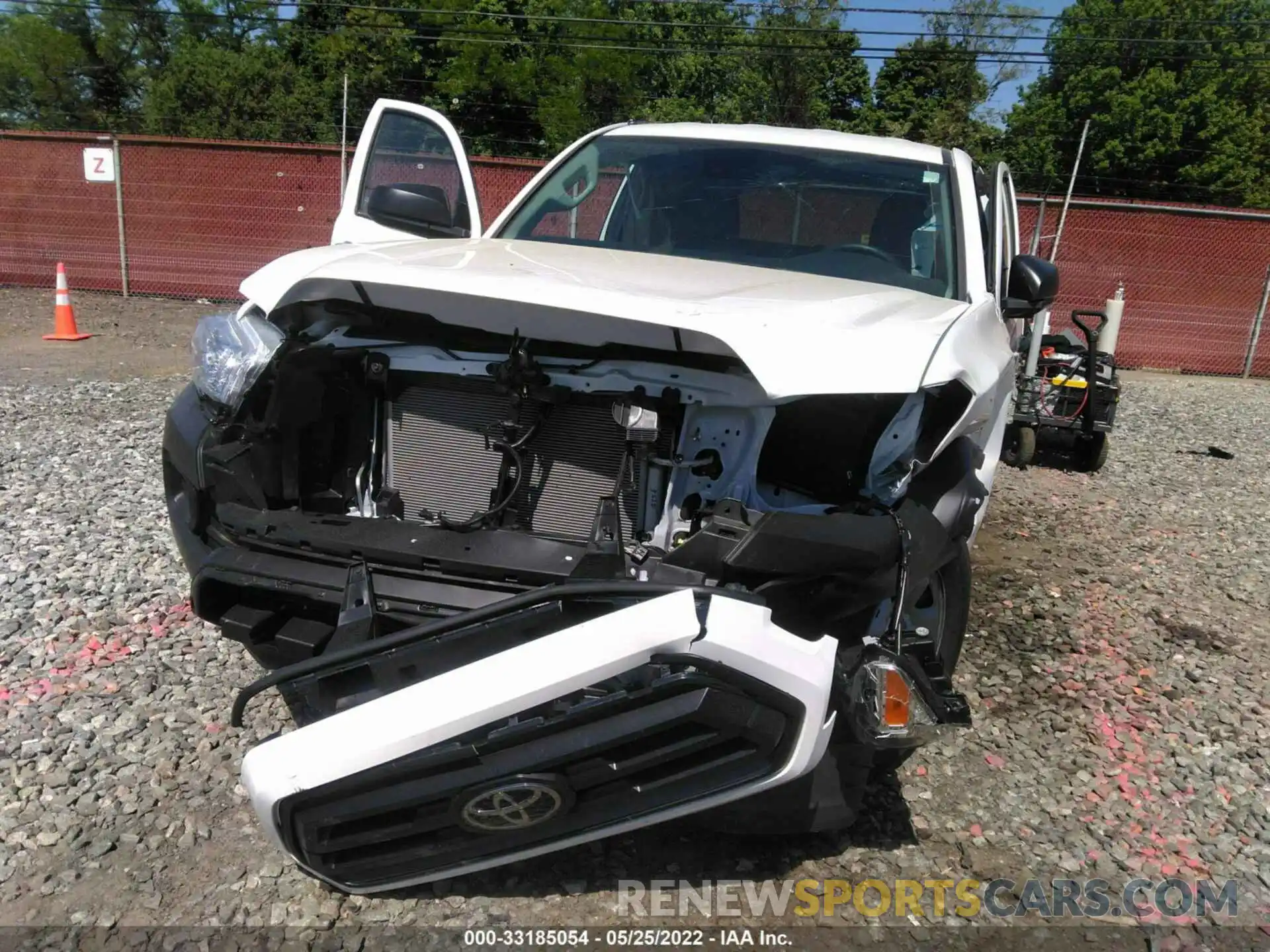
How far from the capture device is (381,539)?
243cm

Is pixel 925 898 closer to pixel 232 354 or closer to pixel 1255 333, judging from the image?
pixel 232 354

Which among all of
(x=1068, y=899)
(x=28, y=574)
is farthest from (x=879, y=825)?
(x=28, y=574)

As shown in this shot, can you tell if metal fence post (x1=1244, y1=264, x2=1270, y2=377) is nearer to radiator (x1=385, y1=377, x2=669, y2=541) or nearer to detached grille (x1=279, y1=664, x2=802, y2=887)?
radiator (x1=385, y1=377, x2=669, y2=541)

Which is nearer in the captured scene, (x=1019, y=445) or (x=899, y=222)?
(x=899, y=222)

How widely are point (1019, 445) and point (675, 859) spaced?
579cm

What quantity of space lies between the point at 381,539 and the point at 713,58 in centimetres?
4497

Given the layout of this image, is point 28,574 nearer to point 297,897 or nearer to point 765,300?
point 297,897

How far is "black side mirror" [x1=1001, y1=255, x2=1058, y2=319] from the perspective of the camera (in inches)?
145

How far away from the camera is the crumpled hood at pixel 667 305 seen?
2.16 meters

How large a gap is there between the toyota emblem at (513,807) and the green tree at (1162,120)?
3806 cm

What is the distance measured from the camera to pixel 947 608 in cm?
299

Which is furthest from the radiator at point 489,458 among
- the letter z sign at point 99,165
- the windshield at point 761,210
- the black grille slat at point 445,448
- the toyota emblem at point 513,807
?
the letter z sign at point 99,165

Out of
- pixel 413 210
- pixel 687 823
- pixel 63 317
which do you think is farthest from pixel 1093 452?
pixel 63 317

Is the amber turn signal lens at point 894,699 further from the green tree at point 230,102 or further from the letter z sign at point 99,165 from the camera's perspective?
the green tree at point 230,102
